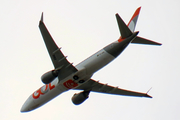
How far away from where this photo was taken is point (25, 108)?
35.2 m

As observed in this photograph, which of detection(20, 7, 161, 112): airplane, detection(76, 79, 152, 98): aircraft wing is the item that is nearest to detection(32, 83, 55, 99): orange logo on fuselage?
detection(20, 7, 161, 112): airplane

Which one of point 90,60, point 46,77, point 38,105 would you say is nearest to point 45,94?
point 38,105

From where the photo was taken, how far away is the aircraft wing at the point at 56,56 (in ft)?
87.1

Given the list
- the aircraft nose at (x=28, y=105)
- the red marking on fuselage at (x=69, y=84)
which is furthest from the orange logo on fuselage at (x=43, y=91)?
the red marking on fuselage at (x=69, y=84)

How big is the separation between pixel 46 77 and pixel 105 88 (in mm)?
8897

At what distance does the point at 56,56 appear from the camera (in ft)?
93.7

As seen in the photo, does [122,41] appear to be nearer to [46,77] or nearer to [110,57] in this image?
[110,57]

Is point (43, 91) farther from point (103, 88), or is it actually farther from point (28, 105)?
point (103, 88)

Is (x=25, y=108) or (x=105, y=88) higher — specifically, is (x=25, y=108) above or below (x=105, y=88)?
above

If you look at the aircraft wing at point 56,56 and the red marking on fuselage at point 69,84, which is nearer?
the aircraft wing at point 56,56

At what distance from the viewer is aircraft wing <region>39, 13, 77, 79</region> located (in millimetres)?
26547

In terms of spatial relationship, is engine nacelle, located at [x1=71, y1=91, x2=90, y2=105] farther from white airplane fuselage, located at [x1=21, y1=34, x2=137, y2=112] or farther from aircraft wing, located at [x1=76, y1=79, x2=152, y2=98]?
white airplane fuselage, located at [x1=21, y1=34, x2=137, y2=112]

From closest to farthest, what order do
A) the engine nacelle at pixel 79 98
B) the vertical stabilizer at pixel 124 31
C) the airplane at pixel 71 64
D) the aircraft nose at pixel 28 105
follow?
the vertical stabilizer at pixel 124 31
the airplane at pixel 71 64
the aircraft nose at pixel 28 105
the engine nacelle at pixel 79 98

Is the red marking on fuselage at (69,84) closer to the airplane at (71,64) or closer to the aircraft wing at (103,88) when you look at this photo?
the airplane at (71,64)
